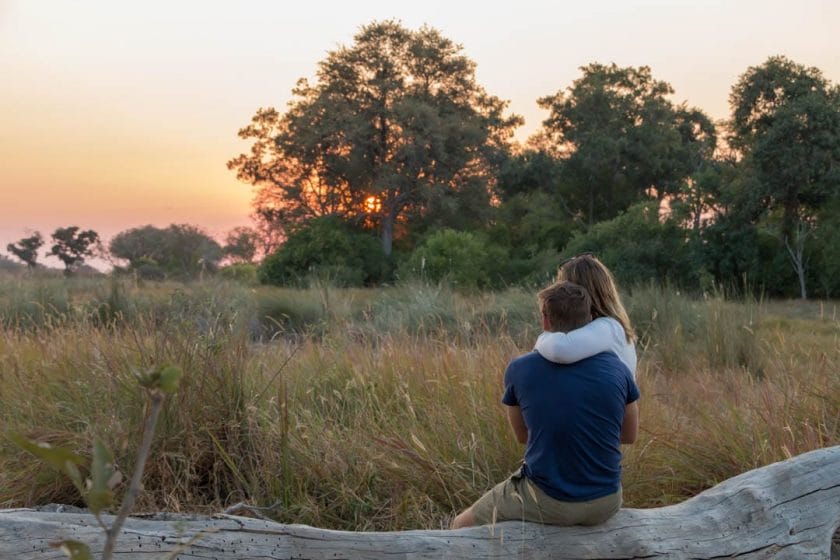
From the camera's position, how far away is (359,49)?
112ft

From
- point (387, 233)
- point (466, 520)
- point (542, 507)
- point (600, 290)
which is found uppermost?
point (387, 233)

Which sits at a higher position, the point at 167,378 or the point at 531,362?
the point at 167,378

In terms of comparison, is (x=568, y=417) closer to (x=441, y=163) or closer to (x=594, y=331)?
(x=594, y=331)

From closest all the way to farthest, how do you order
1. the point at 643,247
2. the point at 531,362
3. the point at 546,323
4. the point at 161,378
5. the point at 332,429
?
the point at 161,378
the point at 531,362
the point at 546,323
the point at 332,429
the point at 643,247

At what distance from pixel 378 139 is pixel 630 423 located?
31.1 metres

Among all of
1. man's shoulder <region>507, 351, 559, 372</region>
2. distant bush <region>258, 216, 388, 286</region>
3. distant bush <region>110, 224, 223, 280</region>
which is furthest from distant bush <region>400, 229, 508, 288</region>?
distant bush <region>110, 224, 223, 280</region>

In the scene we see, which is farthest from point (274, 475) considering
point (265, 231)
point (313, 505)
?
point (265, 231)

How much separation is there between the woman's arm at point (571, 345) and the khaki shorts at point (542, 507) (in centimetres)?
54

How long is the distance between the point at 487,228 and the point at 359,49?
944 centimetres

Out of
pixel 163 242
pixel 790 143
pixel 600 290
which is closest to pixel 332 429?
pixel 600 290

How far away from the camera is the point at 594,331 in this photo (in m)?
3.28

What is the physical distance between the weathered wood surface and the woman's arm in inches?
28.3

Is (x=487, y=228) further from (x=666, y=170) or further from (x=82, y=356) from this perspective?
(x=82, y=356)

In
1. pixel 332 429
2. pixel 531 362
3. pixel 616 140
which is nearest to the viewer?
pixel 531 362
